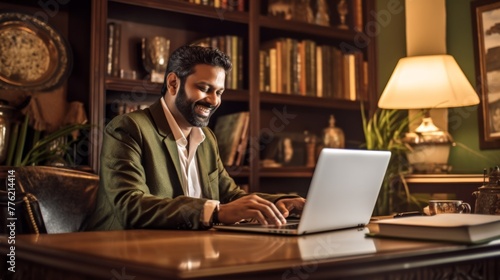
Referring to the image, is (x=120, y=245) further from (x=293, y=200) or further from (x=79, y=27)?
(x=79, y=27)

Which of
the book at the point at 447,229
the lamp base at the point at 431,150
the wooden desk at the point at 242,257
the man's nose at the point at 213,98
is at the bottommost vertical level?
the wooden desk at the point at 242,257

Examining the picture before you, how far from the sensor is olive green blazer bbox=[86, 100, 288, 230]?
1.63 metres

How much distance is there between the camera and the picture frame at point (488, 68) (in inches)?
126

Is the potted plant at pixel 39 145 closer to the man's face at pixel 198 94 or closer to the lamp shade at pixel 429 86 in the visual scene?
the man's face at pixel 198 94

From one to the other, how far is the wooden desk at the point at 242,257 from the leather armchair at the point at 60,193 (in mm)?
483

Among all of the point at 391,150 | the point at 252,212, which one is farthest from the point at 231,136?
the point at 252,212

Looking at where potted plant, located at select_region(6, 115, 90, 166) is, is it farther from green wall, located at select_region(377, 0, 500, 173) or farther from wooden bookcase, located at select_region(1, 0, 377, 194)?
green wall, located at select_region(377, 0, 500, 173)

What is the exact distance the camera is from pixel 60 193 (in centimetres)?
192

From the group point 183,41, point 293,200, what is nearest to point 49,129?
point 183,41

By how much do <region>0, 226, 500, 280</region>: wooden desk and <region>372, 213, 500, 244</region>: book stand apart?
30mm

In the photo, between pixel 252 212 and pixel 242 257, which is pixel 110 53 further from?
pixel 242 257

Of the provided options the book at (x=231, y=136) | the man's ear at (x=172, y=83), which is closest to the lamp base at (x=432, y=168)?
the book at (x=231, y=136)

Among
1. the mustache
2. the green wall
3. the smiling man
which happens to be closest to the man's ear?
the smiling man

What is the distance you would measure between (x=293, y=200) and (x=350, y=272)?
0.86 meters
